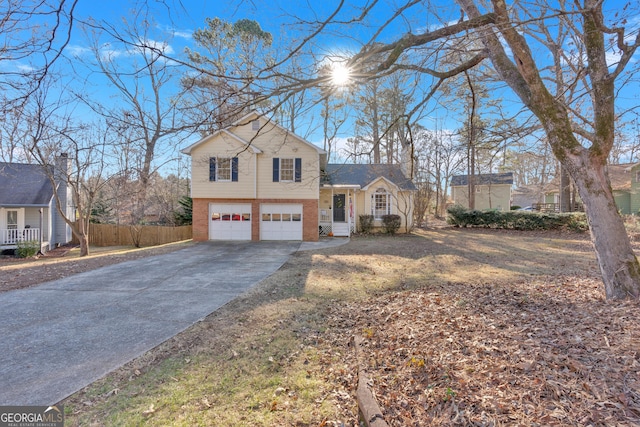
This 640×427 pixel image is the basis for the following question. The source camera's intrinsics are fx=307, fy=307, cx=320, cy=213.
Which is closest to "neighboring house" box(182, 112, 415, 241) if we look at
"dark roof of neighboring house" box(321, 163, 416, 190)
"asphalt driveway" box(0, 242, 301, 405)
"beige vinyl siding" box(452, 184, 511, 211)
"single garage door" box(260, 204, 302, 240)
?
"single garage door" box(260, 204, 302, 240)

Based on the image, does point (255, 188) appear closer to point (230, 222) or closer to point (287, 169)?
point (287, 169)

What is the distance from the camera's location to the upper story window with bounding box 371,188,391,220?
64.7ft

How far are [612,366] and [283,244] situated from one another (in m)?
13.2

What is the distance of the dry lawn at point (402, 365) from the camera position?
90.9 inches

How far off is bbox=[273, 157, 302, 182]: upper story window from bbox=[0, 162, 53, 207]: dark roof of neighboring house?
12946 mm

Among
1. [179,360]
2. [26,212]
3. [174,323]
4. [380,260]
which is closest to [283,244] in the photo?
[380,260]

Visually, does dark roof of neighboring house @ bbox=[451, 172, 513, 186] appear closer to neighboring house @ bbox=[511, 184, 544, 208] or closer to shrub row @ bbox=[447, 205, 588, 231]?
neighboring house @ bbox=[511, 184, 544, 208]

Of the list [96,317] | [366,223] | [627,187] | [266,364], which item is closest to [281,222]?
[366,223]

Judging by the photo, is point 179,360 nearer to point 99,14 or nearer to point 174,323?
point 174,323

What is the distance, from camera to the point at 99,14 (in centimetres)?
337

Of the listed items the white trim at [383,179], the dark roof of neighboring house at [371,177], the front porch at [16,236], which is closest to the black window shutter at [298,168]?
the dark roof of neighboring house at [371,177]

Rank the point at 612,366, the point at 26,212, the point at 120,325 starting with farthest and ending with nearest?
the point at 26,212
the point at 120,325
the point at 612,366

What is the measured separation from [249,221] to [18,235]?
43.9 ft

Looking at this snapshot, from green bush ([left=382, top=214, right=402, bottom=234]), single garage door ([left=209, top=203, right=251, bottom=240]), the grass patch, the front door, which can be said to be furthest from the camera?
the front door
